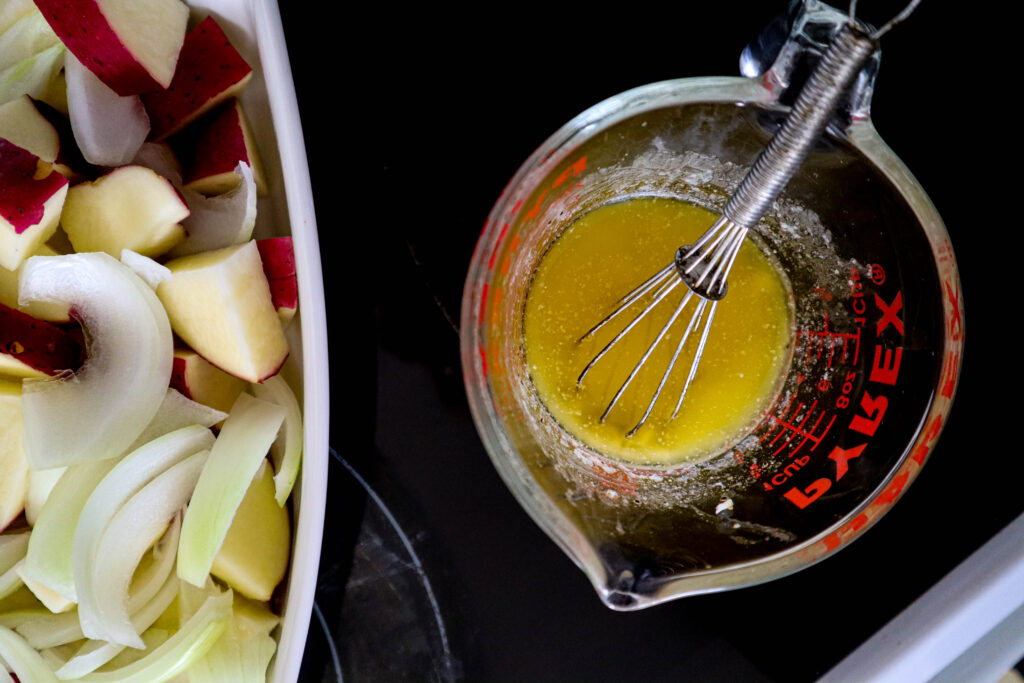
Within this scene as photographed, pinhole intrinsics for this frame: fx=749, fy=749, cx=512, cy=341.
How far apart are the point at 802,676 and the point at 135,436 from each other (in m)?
0.75

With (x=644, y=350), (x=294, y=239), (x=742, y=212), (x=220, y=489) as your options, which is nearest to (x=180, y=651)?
(x=220, y=489)

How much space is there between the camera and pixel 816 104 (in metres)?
0.47

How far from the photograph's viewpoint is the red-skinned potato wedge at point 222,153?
702mm

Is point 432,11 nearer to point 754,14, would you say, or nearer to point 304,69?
point 304,69

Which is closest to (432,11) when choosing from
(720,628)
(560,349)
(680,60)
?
(680,60)

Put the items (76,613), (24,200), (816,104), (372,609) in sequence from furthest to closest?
(372,609) < (76,613) < (24,200) < (816,104)

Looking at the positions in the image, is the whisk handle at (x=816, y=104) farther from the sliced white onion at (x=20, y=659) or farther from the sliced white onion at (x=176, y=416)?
the sliced white onion at (x=20, y=659)

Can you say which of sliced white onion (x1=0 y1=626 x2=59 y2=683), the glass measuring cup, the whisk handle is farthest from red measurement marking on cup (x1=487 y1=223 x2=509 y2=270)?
sliced white onion (x1=0 y1=626 x2=59 y2=683)

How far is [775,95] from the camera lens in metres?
Answer: 0.58

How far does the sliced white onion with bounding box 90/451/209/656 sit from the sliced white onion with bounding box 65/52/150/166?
0.29 metres

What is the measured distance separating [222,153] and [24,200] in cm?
17

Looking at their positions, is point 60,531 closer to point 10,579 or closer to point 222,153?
point 10,579

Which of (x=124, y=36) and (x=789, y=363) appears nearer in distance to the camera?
(x=124, y=36)

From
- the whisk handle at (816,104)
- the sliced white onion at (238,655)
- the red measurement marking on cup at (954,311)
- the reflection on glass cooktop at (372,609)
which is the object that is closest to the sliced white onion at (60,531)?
the sliced white onion at (238,655)
